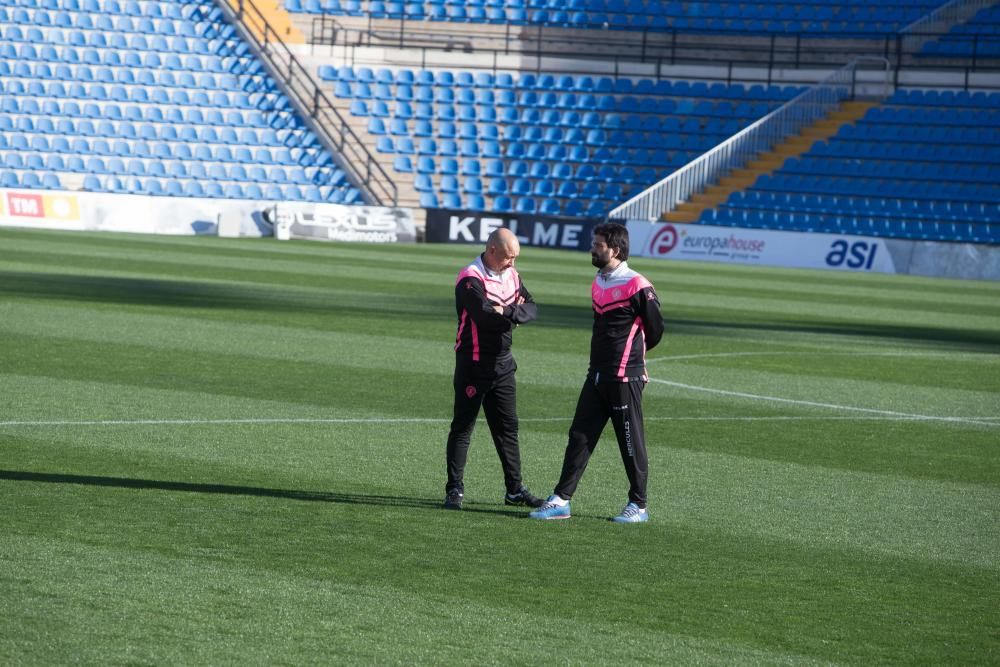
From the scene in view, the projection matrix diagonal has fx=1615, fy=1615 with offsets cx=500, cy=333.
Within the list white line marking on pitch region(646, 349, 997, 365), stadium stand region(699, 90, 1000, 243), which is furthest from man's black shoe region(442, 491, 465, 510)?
stadium stand region(699, 90, 1000, 243)

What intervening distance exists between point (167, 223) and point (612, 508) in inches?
1187

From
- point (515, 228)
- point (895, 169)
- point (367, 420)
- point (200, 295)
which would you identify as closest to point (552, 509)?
point (367, 420)

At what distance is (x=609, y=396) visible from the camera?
28.0 feet

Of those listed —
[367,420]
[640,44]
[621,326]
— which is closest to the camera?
[621,326]

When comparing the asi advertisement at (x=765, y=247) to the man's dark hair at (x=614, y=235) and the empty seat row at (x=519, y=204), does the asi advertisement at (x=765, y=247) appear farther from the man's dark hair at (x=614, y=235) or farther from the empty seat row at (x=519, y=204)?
the man's dark hair at (x=614, y=235)

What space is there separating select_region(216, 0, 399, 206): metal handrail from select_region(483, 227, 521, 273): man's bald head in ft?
111

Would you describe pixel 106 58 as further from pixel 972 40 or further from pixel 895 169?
pixel 972 40

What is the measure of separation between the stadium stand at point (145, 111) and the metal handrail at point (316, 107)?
0.31 meters

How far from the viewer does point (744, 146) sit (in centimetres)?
4112

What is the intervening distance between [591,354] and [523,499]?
0.96 meters

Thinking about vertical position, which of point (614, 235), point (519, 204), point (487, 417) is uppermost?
point (614, 235)

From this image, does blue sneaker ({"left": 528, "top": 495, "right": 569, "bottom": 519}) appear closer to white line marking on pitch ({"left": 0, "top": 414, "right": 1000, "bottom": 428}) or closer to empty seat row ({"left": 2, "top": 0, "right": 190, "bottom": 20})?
white line marking on pitch ({"left": 0, "top": 414, "right": 1000, "bottom": 428})

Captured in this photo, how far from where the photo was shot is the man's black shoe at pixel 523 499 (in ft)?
29.0

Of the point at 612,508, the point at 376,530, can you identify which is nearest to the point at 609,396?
the point at 612,508
